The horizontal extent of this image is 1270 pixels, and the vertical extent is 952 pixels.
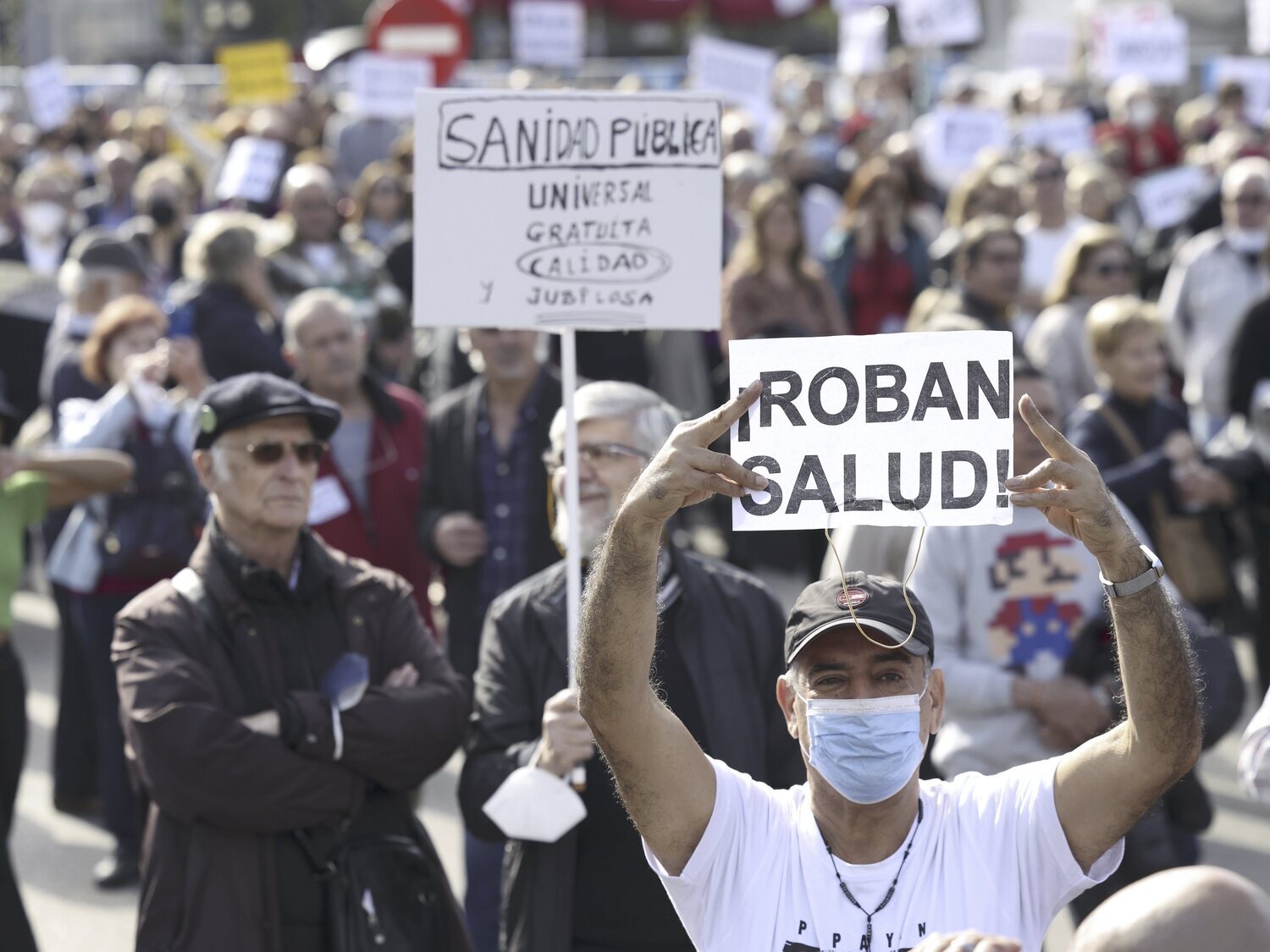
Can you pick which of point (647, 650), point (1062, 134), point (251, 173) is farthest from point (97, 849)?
point (1062, 134)

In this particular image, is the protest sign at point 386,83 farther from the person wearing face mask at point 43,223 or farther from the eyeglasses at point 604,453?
the eyeglasses at point 604,453

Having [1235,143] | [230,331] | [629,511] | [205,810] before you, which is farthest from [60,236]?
[629,511]

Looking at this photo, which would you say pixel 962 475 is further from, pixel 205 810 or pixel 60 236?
pixel 60 236

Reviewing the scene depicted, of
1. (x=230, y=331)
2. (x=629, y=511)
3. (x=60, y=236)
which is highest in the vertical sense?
(x=60, y=236)

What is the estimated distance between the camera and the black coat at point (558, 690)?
4.02 meters

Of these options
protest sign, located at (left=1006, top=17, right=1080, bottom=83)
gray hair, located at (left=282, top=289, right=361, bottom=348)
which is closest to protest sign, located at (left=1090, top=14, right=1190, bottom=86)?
protest sign, located at (left=1006, top=17, right=1080, bottom=83)

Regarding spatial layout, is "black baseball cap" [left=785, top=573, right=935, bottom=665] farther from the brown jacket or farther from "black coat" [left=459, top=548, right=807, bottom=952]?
the brown jacket

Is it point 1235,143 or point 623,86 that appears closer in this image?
point 1235,143

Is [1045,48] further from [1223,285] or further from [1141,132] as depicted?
[1223,285]

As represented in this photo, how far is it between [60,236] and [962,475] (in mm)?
10028

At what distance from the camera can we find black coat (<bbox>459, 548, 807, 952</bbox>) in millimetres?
4023

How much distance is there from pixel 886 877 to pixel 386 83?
1250cm

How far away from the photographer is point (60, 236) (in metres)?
11.9

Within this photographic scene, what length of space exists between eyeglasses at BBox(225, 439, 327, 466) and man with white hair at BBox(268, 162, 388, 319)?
4.74 meters
